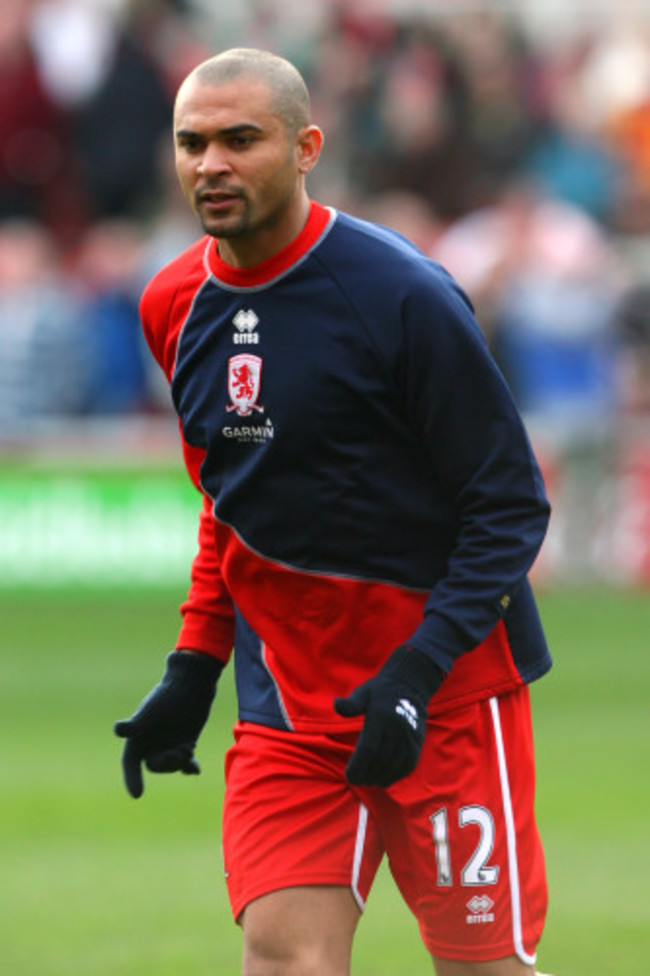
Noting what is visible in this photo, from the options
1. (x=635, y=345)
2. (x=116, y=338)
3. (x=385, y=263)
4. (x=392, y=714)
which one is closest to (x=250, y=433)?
(x=385, y=263)

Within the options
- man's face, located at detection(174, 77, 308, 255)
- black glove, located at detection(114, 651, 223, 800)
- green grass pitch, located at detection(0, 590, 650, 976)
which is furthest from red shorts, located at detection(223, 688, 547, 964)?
green grass pitch, located at detection(0, 590, 650, 976)

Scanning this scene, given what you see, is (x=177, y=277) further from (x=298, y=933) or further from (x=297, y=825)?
(x=298, y=933)

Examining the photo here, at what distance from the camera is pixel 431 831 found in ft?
16.0

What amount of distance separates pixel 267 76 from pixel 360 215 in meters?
12.1

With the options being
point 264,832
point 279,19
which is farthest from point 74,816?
point 279,19

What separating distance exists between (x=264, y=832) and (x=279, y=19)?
13.8 metres

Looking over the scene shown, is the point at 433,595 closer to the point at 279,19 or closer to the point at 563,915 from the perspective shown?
the point at 563,915

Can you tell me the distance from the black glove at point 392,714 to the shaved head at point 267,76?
1106mm

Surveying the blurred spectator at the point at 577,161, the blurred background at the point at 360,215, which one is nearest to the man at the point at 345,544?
the blurred background at the point at 360,215

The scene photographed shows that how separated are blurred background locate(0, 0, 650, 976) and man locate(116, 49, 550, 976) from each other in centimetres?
531

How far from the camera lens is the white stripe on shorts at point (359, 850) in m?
4.89

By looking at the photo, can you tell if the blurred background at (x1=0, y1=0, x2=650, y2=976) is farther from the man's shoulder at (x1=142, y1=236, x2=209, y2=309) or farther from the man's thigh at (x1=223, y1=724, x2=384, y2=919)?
the man's shoulder at (x1=142, y1=236, x2=209, y2=309)

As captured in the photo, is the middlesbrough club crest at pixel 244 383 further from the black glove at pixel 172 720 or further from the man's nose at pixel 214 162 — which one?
the black glove at pixel 172 720

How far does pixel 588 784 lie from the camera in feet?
33.3
